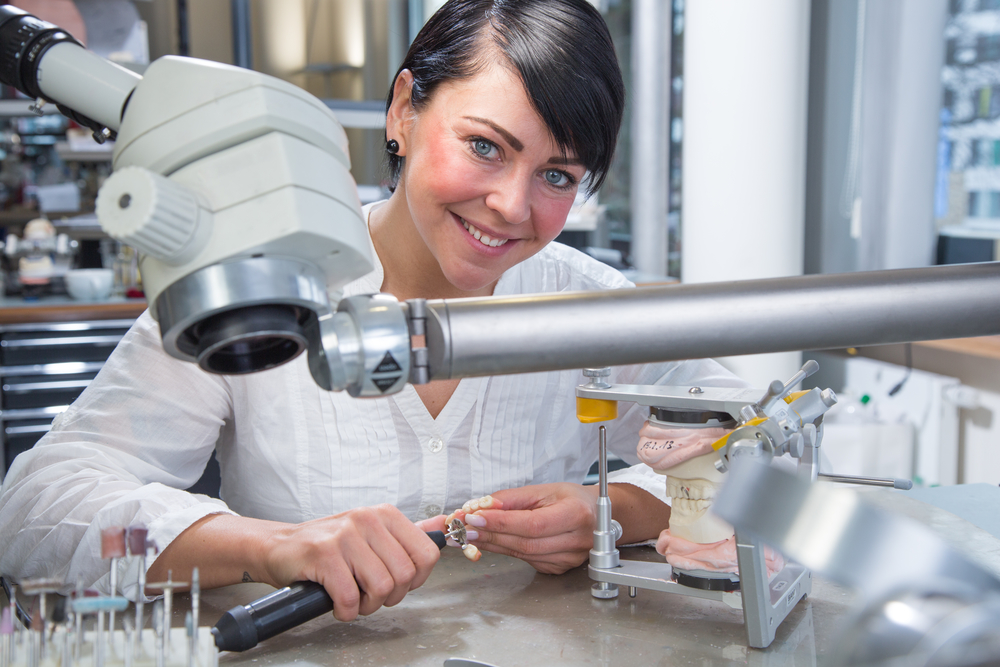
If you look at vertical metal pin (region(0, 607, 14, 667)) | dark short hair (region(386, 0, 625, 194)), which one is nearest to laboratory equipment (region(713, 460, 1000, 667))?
vertical metal pin (region(0, 607, 14, 667))

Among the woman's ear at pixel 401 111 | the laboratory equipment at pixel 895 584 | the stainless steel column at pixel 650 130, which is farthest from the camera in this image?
the stainless steel column at pixel 650 130

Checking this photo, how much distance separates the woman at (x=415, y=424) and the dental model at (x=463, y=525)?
0.05ft

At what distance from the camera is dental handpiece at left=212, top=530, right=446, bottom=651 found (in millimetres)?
736

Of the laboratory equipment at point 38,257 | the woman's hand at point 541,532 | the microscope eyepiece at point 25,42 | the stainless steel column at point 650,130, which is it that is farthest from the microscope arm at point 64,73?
the stainless steel column at point 650,130

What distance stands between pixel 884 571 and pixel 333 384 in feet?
0.94

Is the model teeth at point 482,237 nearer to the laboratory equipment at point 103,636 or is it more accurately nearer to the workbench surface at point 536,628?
the workbench surface at point 536,628

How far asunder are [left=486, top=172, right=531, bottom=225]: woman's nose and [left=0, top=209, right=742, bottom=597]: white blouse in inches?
11.7

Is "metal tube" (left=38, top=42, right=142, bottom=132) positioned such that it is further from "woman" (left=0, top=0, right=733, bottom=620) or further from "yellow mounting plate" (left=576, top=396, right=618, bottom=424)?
"yellow mounting plate" (left=576, top=396, right=618, bottom=424)

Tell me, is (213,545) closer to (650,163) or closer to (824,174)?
(824,174)

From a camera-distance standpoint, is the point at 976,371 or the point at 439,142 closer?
the point at 439,142

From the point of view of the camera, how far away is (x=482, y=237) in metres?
1.06

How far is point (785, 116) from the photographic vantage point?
2.84 metres

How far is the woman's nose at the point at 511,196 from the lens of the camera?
99 cm

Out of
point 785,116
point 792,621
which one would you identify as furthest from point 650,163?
point 792,621
